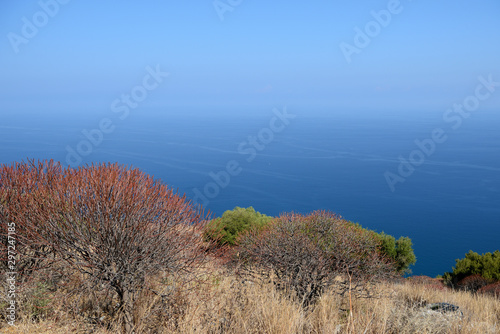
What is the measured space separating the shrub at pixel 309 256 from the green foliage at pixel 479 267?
1489 cm

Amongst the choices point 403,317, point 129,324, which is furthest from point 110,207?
point 403,317

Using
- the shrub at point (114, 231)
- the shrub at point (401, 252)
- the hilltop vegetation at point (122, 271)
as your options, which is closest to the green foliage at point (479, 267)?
the shrub at point (401, 252)

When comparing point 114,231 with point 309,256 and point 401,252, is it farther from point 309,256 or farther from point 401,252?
point 401,252

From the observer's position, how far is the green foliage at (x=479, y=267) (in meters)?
21.4

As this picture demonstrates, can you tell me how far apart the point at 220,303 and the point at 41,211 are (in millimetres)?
3377

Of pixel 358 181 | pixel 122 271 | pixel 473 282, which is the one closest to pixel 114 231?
pixel 122 271

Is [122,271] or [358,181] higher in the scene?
[358,181]

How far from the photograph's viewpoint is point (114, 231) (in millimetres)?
5551

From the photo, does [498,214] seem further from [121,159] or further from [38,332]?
[121,159]

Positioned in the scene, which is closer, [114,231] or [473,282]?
[114,231]

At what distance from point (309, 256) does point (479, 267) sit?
60.9 ft

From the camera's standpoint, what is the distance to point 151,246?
609 cm

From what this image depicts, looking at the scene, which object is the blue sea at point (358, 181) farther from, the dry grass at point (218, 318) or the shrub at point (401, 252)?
the dry grass at point (218, 318)

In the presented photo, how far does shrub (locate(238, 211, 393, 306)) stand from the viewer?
8.91m
